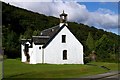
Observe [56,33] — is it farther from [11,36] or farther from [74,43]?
[11,36]

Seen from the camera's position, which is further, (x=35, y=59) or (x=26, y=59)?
(x=26, y=59)

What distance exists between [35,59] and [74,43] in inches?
256

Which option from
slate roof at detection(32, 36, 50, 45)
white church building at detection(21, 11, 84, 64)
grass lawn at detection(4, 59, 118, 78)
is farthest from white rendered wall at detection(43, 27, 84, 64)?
grass lawn at detection(4, 59, 118, 78)

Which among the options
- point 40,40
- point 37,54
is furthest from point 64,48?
point 37,54

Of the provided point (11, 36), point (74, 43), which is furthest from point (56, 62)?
point (11, 36)

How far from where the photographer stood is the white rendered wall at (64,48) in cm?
4103

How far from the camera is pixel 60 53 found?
41.4m

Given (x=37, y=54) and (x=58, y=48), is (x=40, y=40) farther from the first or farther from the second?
(x=58, y=48)

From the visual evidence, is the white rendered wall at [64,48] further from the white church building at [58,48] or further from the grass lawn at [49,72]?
the grass lawn at [49,72]

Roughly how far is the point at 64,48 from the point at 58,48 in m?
0.97

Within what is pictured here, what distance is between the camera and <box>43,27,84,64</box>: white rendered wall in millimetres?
41031

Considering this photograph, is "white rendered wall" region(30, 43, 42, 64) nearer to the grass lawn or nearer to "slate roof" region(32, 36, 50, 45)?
"slate roof" region(32, 36, 50, 45)

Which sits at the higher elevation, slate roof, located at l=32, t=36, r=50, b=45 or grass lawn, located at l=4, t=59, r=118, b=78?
slate roof, located at l=32, t=36, r=50, b=45

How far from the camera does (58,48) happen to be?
136 feet
